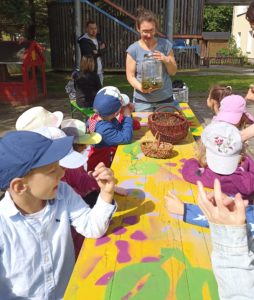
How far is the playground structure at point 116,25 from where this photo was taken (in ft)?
43.4

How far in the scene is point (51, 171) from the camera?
155 cm

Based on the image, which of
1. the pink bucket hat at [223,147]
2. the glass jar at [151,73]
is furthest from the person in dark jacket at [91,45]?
the pink bucket hat at [223,147]

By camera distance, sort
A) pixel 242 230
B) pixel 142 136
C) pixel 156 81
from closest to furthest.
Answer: pixel 242 230 → pixel 142 136 → pixel 156 81

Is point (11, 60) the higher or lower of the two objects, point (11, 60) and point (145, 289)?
the higher

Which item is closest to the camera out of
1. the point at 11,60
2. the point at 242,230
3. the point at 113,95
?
the point at 242,230

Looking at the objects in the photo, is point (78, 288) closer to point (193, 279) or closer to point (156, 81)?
point (193, 279)

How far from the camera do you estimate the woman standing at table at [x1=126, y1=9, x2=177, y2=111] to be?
3.53 metres

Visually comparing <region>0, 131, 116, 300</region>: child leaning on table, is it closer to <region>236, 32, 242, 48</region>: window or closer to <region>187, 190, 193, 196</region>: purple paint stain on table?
<region>187, 190, 193, 196</region>: purple paint stain on table

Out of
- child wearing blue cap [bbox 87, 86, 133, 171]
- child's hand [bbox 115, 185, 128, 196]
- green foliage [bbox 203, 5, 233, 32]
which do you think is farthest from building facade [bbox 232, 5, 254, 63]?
child's hand [bbox 115, 185, 128, 196]

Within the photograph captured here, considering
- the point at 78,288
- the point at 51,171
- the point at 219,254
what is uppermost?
the point at 51,171

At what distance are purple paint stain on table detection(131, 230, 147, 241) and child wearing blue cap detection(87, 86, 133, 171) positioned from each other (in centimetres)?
135

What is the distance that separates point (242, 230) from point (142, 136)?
90.8 inches

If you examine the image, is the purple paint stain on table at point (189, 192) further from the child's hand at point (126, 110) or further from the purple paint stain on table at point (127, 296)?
the child's hand at point (126, 110)

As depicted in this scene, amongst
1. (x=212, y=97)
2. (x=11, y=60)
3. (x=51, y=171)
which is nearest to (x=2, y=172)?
(x=51, y=171)
